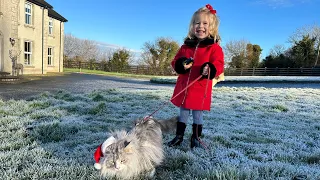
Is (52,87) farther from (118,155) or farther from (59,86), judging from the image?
(118,155)

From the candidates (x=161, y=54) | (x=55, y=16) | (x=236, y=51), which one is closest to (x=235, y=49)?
(x=236, y=51)

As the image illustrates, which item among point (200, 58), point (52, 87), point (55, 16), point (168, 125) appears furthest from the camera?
point (55, 16)

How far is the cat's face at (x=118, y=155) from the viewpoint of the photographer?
2.14m

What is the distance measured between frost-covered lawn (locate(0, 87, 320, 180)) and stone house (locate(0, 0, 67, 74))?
40.1 feet

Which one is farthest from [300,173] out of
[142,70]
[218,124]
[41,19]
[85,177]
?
[142,70]

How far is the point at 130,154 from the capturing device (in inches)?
86.7

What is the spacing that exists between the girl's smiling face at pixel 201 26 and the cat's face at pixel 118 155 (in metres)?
1.87

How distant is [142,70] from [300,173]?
117 feet

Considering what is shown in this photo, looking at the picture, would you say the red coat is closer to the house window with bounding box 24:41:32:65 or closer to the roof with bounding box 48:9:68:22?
the house window with bounding box 24:41:32:65

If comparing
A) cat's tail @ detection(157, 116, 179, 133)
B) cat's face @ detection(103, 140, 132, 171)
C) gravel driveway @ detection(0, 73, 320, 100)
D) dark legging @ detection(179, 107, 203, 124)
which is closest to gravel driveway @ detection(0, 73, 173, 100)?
gravel driveway @ detection(0, 73, 320, 100)

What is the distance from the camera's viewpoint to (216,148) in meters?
3.32

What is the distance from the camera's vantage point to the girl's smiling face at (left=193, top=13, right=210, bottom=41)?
326 cm

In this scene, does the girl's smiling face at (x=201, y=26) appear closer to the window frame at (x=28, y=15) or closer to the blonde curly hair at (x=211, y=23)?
the blonde curly hair at (x=211, y=23)

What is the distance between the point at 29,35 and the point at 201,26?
19256 mm
